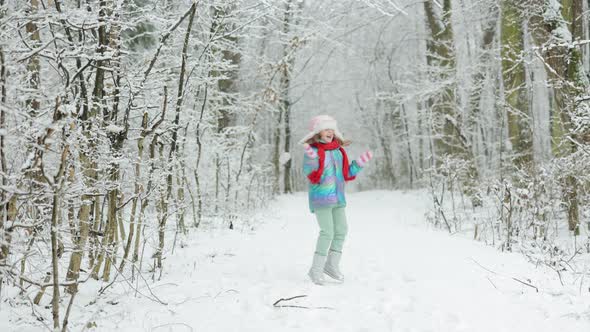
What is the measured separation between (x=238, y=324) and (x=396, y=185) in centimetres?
2504

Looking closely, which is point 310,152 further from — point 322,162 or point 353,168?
point 353,168

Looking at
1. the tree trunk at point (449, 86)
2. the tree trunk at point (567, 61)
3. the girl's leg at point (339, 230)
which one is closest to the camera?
the girl's leg at point (339, 230)

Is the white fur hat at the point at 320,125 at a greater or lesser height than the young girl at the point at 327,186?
greater

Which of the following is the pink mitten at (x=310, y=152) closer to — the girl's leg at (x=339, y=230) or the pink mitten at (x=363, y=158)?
the pink mitten at (x=363, y=158)

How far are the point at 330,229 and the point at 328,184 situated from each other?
1.49ft

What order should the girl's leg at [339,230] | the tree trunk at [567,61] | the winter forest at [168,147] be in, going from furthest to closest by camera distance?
1. the tree trunk at [567,61]
2. the girl's leg at [339,230]
3. the winter forest at [168,147]

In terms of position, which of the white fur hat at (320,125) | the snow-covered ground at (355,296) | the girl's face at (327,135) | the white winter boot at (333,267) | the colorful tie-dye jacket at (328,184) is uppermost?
the white fur hat at (320,125)

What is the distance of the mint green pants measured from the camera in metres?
4.98

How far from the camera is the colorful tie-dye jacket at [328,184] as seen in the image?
4941 mm

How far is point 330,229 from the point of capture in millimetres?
4984

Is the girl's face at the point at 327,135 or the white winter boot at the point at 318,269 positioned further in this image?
the girl's face at the point at 327,135

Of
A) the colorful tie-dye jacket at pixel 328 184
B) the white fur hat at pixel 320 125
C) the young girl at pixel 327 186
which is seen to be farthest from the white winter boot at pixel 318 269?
the white fur hat at pixel 320 125

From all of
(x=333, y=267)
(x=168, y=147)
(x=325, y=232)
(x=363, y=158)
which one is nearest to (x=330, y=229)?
(x=325, y=232)

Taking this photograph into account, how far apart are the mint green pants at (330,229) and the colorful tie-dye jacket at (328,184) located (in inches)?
3.5
